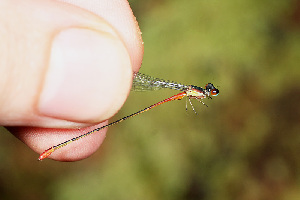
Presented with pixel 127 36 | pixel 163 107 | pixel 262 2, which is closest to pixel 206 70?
pixel 163 107

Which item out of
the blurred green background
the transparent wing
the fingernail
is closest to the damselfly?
the transparent wing

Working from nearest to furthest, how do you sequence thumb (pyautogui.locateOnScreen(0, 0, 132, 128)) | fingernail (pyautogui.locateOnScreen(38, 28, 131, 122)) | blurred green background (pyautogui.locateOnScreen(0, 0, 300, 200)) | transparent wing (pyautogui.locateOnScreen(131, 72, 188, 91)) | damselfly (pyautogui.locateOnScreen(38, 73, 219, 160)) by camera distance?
thumb (pyautogui.locateOnScreen(0, 0, 132, 128)) → fingernail (pyautogui.locateOnScreen(38, 28, 131, 122)) → damselfly (pyautogui.locateOnScreen(38, 73, 219, 160)) → transparent wing (pyautogui.locateOnScreen(131, 72, 188, 91)) → blurred green background (pyautogui.locateOnScreen(0, 0, 300, 200))

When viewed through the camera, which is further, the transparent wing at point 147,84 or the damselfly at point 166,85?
the transparent wing at point 147,84

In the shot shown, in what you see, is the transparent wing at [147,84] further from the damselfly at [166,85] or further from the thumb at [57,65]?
the thumb at [57,65]

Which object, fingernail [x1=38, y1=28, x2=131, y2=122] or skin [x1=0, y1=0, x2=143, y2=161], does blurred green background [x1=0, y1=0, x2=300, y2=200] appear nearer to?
skin [x1=0, y1=0, x2=143, y2=161]

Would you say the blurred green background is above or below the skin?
above

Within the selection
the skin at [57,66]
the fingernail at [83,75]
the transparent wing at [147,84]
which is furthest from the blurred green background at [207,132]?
the fingernail at [83,75]

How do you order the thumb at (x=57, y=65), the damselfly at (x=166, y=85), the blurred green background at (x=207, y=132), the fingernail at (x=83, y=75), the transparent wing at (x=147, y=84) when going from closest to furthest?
the thumb at (x=57, y=65) → the fingernail at (x=83, y=75) → the damselfly at (x=166, y=85) → the transparent wing at (x=147, y=84) → the blurred green background at (x=207, y=132)
